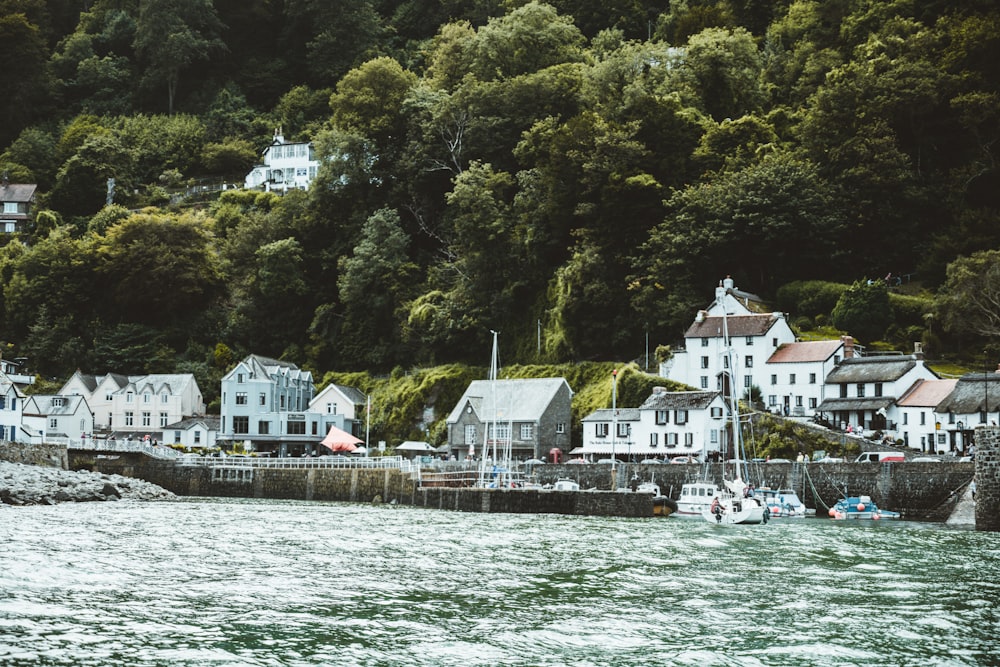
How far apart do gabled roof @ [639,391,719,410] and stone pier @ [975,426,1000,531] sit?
2033cm

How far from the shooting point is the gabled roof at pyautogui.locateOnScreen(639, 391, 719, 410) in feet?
181

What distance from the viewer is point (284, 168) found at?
101188 mm

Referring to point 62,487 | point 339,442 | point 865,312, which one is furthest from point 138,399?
point 865,312

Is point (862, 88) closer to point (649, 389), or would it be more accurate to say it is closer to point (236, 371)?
point (649, 389)

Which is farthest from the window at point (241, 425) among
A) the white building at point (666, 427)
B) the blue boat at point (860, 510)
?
the blue boat at point (860, 510)

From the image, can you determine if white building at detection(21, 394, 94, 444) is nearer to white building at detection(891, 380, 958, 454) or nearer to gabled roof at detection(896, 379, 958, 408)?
white building at detection(891, 380, 958, 454)

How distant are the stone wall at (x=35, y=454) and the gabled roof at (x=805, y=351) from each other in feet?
120

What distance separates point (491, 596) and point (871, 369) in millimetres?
36834

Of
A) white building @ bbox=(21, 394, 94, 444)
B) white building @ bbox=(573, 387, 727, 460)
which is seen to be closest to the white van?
white building @ bbox=(573, 387, 727, 460)

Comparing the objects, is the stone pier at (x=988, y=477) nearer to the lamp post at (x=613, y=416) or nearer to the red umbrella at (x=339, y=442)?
the lamp post at (x=613, y=416)

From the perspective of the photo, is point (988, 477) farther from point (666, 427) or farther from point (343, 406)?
A: point (343, 406)

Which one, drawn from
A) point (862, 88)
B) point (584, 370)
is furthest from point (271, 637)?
point (862, 88)

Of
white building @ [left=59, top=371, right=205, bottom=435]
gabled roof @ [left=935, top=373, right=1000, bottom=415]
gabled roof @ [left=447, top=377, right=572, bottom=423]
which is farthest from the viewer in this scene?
white building @ [left=59, top=371, right=205, bottom=435]

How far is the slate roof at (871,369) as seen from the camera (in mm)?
52469
